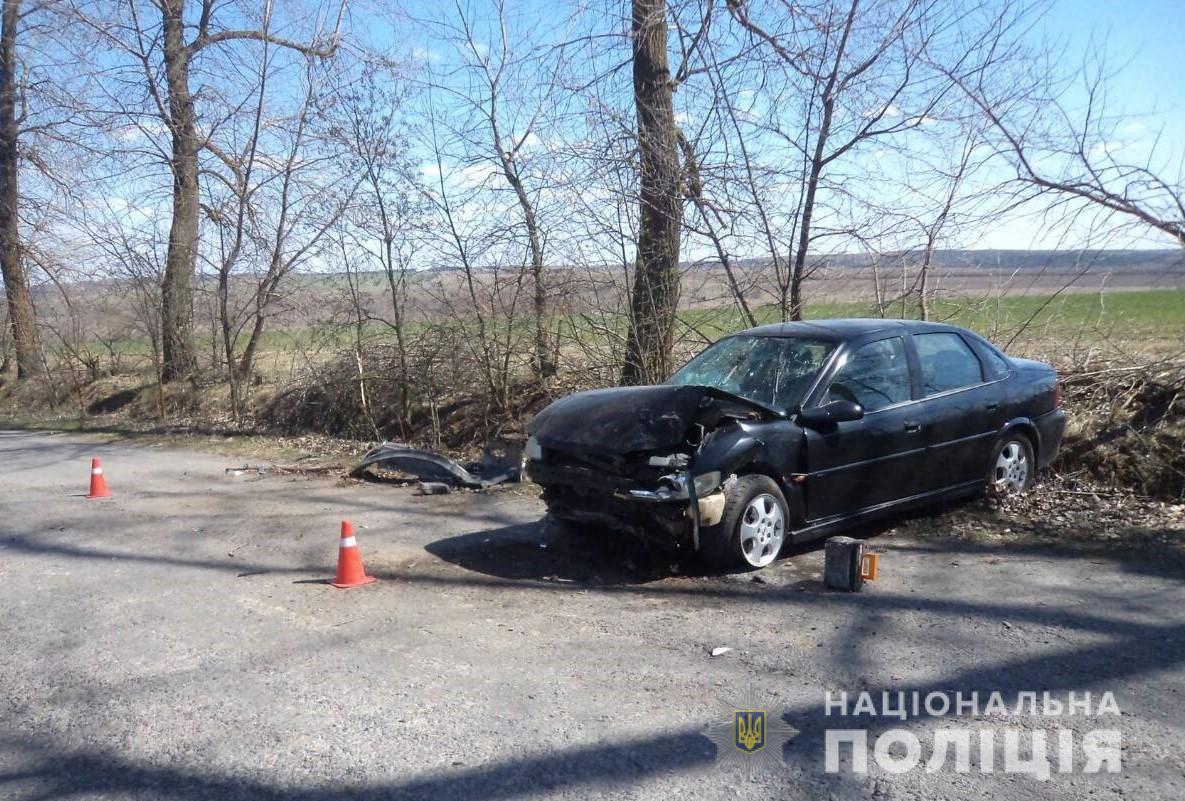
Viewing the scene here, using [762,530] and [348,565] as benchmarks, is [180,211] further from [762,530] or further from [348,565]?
[762,530]

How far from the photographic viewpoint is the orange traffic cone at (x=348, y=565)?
6648mm

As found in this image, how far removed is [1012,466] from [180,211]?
14519 millimetres

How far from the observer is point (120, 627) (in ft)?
19.4

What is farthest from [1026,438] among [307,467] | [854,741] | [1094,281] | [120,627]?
[307,467]

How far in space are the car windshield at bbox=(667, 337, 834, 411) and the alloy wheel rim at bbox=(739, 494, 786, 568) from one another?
29.9 inches

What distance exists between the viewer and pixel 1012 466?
8258mm

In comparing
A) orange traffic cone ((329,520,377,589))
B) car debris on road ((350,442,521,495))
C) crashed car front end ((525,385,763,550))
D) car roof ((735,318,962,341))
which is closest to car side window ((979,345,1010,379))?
car roof ((735,318,962,341))

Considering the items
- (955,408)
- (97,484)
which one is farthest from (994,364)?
(97,484)

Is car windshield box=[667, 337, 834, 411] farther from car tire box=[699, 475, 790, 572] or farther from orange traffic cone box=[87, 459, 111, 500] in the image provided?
orange traffic cone box=[87, 459, 111, 500]

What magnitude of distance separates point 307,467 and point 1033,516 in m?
8.08

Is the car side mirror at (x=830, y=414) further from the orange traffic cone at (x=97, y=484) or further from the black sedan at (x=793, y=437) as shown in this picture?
the orange traffic cone at (x=97, y=484)

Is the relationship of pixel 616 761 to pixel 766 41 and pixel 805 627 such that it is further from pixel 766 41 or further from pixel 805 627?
pixel 766 41

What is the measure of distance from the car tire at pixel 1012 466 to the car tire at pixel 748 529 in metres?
2.36

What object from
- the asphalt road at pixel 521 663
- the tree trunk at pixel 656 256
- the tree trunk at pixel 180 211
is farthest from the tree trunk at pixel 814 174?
the tree trunk at pixel 180 211
